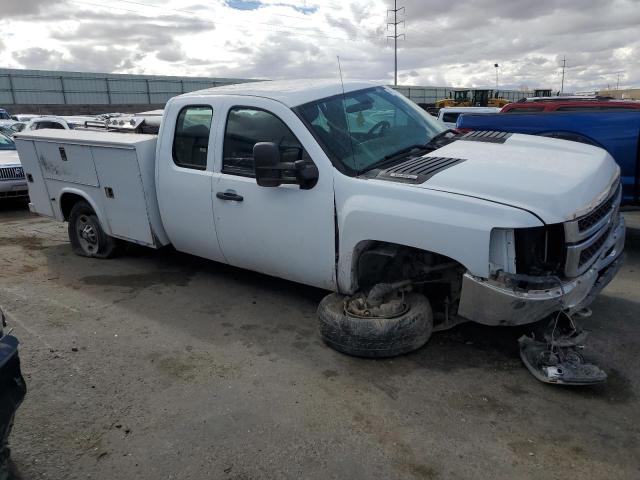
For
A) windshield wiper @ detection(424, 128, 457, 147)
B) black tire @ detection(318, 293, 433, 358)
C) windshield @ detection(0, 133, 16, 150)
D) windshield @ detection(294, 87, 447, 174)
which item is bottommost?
black tire @ detection(318, 293, 433, 358)

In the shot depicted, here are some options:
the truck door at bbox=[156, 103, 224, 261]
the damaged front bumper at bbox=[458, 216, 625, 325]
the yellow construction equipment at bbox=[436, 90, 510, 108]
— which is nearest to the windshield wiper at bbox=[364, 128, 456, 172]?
the damaged front bumper at bbox=[458, 216, 625, 325]

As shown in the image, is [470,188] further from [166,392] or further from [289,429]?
[166,392]

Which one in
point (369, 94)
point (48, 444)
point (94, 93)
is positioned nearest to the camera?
point (48, 444)

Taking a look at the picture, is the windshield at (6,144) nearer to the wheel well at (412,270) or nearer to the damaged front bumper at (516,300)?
the wheel well at (412,270)

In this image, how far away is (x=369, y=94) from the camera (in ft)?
15.0

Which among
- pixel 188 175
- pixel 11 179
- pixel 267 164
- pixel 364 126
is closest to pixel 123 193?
pixel 188 175

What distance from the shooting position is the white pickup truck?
308cm

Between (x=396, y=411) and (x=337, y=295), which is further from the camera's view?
(x=337, y=295)

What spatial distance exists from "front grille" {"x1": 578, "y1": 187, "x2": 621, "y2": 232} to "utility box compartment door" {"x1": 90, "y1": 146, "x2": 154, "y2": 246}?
Answer: 389cm

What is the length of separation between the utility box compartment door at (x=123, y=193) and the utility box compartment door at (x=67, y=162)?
191 millimetres

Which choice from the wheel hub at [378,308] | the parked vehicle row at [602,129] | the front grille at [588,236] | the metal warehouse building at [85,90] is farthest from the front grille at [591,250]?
the metal warehouse building at [85,90]

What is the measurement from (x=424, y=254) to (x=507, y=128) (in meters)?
3.82

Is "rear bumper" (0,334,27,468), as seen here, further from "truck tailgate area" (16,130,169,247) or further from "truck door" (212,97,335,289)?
"truck tailgate area" (16,130,169,247)

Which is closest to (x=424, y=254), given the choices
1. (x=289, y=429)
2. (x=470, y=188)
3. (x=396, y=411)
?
(x=470, y=188)
